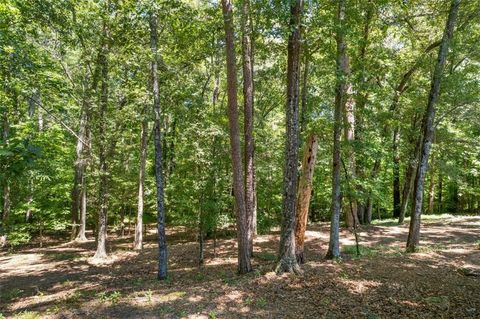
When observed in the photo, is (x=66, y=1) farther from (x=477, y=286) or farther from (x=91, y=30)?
(x=477, y=286)

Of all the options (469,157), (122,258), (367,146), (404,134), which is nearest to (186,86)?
(367,146)

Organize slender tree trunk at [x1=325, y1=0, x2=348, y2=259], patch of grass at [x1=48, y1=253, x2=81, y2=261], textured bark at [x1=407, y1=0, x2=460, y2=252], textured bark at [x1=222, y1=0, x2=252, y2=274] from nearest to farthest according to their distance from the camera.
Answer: textured bark at [x1=222, y1=0, x2=252, y2=274]
slender tree trunk at [x1=325, y1=0, x2=348, y2=259]
textured bark at [x1=407, y1=0, x2=460, y2=252]
patch of grass at [x1=48, y1=253, x2=81, y2=261]

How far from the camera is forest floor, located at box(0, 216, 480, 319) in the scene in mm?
6383

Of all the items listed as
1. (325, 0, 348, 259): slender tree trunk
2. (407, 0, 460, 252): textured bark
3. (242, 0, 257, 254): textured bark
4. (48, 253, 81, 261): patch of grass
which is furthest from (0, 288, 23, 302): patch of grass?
(407, 0, 460, 252): textured bark

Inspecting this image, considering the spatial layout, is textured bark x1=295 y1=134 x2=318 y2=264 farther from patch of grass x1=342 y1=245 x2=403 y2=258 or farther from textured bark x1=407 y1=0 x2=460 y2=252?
textured bark x1=407 y1=0 x2=460 y2=252

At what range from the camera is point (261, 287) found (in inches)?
294

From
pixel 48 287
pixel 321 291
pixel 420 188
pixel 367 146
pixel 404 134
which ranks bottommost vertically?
pixel 48 287

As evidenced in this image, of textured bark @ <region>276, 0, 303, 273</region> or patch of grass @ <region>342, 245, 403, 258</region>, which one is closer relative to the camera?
textured bark @ <region>276, 0, 303, 273</region>

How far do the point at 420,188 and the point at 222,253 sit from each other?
8.05m

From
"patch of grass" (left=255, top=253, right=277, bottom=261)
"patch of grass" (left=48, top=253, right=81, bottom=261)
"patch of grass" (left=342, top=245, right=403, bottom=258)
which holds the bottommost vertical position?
"patch of grass" (left=48, top=253, right=81, bottom=261)

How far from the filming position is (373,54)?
565 inches

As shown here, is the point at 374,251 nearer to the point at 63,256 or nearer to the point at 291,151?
the point at 291,151

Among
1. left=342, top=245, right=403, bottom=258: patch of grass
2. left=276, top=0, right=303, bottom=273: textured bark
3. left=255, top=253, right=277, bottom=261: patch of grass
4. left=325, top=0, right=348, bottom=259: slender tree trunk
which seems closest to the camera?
left=276, top=0, right=303, bottom=273: textured bark

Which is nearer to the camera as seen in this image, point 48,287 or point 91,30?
point 48,287
